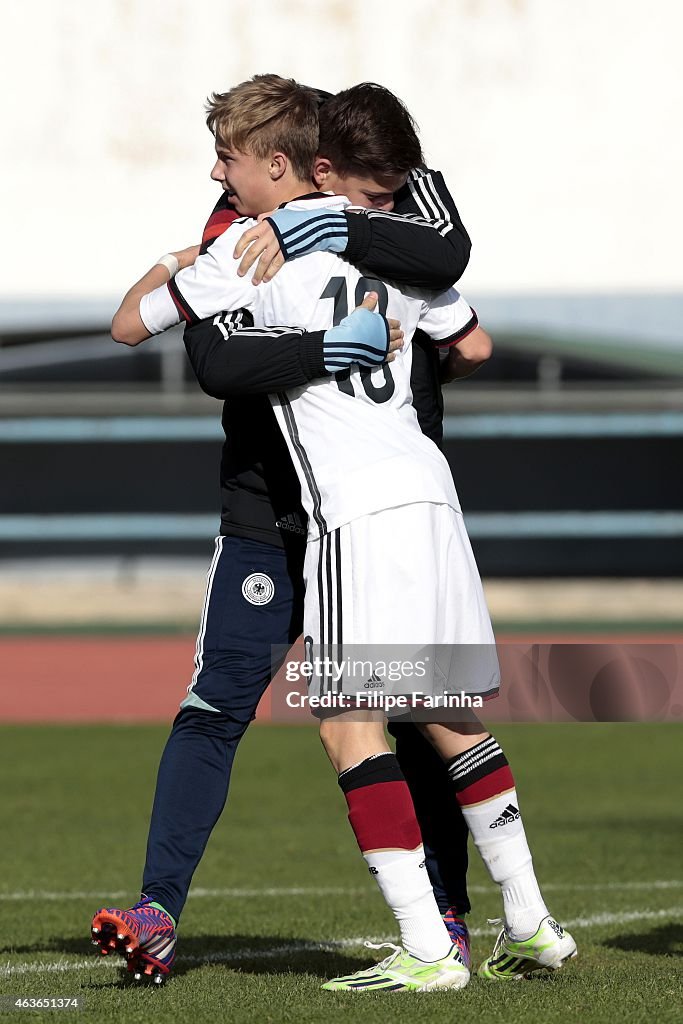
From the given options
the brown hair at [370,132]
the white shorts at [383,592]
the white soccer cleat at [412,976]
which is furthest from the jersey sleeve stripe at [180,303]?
the white soccer cleat at [412,976]

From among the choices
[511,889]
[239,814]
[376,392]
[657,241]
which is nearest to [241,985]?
[511,889]

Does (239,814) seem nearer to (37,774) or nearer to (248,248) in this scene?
(37,774)

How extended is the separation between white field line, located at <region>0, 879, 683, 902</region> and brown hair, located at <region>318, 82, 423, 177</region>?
3064 mm

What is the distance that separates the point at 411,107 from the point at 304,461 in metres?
26.1

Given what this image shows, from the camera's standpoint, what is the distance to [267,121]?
3826 mm


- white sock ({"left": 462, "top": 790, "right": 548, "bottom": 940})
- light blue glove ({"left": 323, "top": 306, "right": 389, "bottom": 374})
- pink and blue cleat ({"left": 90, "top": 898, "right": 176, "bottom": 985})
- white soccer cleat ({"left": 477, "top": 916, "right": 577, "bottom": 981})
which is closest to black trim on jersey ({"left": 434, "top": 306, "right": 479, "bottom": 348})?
light blue glove ({"left": 323, "top": 306, "right": 389, "bottom": 374})

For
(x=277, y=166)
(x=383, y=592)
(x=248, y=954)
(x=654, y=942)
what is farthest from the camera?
(x=654, y=942)

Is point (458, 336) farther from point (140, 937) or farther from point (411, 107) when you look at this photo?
point (411, 107)

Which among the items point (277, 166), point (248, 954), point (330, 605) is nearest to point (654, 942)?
point (248, 954)

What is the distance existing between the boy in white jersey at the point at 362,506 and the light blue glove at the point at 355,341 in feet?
0.04

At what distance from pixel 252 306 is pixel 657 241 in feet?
85.4

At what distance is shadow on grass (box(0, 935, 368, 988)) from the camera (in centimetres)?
430

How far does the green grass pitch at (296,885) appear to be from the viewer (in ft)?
12.1

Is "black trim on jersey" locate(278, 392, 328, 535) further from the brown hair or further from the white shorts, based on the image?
the brown hair
